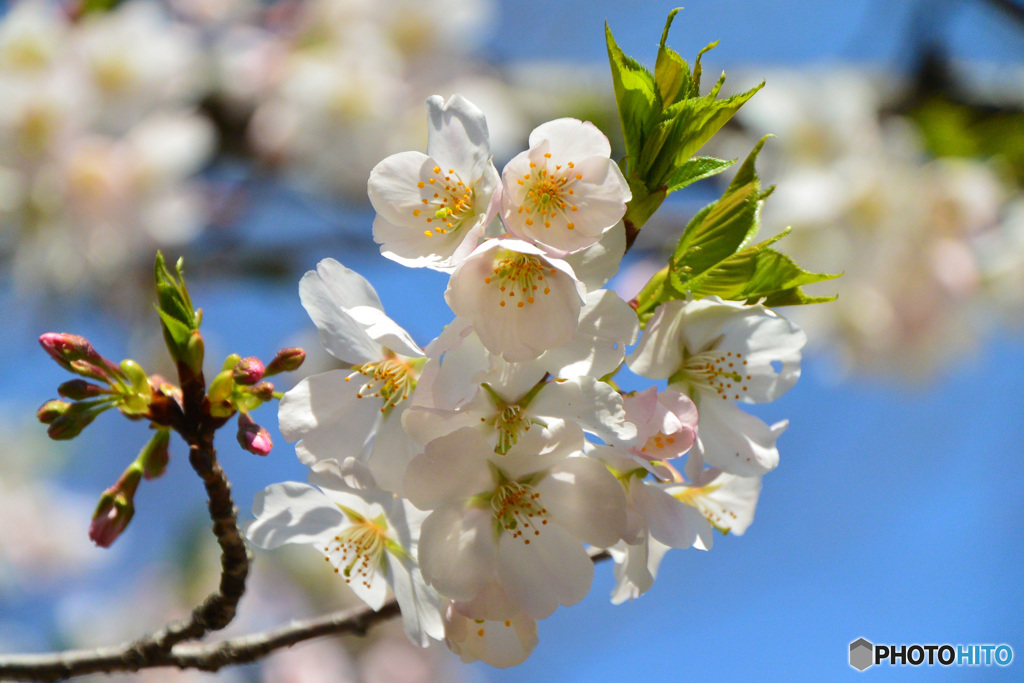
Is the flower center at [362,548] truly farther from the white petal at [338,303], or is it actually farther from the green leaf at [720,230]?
the green leaf at [720,230]

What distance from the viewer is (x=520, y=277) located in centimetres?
57

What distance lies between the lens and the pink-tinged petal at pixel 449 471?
0.55 meters

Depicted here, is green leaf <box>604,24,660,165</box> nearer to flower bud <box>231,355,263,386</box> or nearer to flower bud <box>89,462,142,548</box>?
flower bud <box>231,355,263,386</box>

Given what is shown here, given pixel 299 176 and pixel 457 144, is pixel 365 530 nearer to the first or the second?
pixel 457 144

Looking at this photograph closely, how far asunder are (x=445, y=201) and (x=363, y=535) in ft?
1.06

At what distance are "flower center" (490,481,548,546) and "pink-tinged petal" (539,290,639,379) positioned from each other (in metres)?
0.10

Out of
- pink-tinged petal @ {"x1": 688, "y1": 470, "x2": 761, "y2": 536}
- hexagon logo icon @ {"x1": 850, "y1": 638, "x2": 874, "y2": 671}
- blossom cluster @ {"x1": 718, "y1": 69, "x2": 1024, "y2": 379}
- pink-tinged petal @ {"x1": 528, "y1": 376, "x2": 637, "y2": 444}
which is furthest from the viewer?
blossom cluster @ {"x1": 718, "y1": 69, "x2": 1024, "y2": 379}

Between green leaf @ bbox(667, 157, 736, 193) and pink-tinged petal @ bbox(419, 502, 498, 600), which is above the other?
green leaf @ bbox(667, 157, 736, 193)

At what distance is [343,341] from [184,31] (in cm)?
234

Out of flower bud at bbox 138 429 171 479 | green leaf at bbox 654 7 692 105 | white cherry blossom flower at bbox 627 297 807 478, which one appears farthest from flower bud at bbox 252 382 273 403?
green leaf at bbox 654 7 692 105

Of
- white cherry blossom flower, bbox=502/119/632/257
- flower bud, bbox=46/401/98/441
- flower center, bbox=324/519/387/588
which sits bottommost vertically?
flower center, bbox=324/519/387/588

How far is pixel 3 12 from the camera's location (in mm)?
2309

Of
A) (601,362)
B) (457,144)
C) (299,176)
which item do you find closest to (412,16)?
(299,176)

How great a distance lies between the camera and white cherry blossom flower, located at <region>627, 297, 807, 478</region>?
0.64 metres
